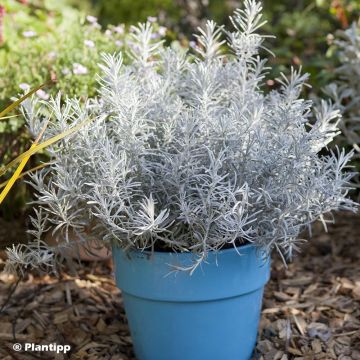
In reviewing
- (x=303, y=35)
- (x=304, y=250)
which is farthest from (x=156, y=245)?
(x=303, y=35)

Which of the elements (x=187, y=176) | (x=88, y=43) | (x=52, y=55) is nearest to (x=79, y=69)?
(x=88, y=43)

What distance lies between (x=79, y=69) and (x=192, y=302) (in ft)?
3.33

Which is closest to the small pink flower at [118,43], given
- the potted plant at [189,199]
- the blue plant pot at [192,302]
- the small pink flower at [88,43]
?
the small pink flower at [88,43]

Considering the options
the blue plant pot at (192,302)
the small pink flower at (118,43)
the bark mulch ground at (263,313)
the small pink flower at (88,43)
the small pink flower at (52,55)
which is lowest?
the bark mulch ground at (263,313)

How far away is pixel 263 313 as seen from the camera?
232 centimetres

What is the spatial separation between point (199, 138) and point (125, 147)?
0.68 ft

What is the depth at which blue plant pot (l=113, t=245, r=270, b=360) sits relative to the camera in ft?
5.84

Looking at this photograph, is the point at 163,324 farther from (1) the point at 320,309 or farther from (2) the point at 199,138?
(1) the point at 320,309

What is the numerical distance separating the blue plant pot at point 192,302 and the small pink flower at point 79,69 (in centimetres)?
79

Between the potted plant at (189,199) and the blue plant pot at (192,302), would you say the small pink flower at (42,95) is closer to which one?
the potted plant at (189,199)

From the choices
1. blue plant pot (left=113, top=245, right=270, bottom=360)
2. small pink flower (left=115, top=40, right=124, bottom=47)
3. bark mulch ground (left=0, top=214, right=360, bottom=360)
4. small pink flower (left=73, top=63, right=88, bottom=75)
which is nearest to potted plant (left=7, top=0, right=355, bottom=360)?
blue plant pot (left=113, top=245, right=270, bottom=360)

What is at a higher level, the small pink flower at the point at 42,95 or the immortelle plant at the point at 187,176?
the small pink flower at the point at 42,95

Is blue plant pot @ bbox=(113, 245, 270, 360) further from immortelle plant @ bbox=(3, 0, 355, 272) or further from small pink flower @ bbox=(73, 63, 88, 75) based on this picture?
small pink flower @ bbox=(73, 63, 88, 75)

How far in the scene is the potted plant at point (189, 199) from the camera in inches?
67.2
